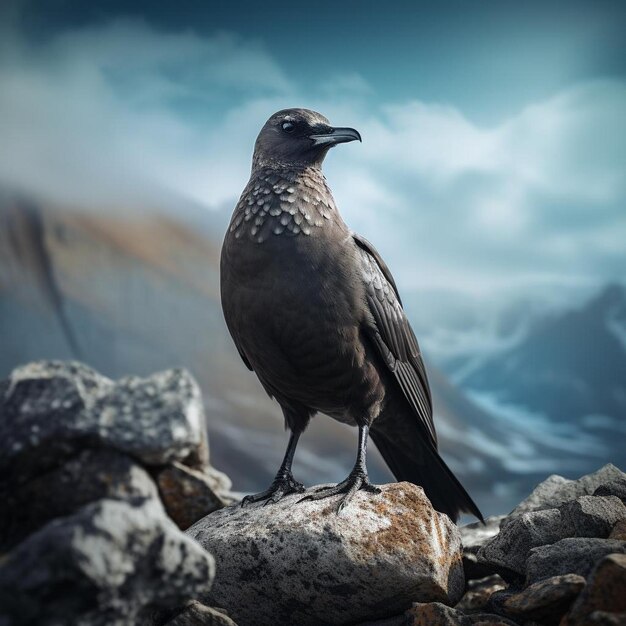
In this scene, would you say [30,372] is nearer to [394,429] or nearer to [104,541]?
[104,541]

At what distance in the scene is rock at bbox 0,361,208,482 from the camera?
225 cm

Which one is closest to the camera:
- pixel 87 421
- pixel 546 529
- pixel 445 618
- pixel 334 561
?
pixel 87 421

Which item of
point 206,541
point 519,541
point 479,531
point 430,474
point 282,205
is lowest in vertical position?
point 206,541

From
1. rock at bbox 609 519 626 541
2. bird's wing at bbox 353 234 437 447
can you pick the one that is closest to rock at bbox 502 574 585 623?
rock at bbox 609 519 626 541

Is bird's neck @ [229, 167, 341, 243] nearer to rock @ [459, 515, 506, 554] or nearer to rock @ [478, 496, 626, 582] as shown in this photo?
rock @ [478, 496, 626, 582]

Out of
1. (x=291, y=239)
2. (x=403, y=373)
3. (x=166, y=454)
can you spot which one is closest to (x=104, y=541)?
(x=166, y=454)

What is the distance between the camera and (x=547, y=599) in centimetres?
282

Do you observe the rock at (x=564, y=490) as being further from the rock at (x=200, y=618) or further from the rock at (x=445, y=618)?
the rock at (x=200, y=618)

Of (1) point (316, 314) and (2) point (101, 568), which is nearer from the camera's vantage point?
(2) point (101, 568)

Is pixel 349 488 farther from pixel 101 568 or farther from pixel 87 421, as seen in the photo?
pixel 101 568

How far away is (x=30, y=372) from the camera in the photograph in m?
2.69

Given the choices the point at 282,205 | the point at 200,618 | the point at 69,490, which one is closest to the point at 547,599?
the point at 200,618

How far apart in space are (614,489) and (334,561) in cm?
169

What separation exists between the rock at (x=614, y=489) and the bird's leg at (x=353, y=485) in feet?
4.17
